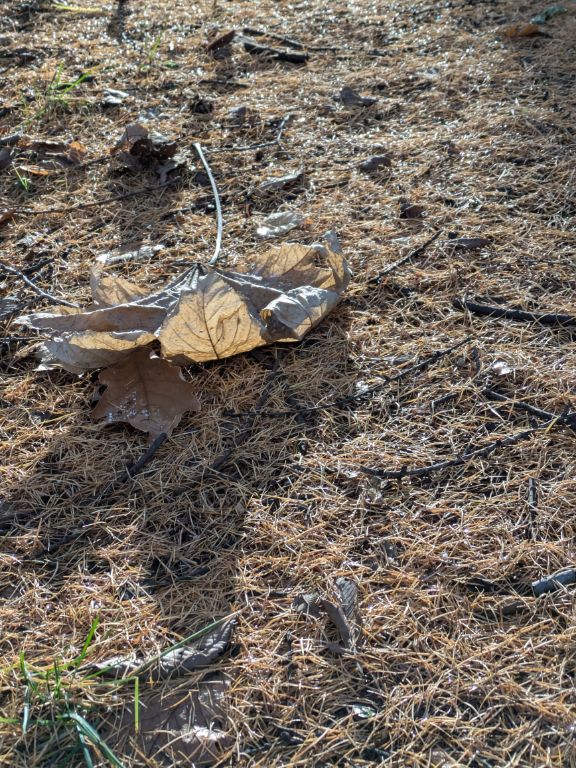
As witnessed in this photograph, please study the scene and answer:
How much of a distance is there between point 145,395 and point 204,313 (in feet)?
0.97

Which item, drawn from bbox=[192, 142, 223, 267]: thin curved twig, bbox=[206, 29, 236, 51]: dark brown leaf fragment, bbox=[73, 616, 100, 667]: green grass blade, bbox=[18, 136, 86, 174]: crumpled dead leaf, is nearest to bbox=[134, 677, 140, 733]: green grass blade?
bbox=[73, 616, 100, 667]: green grass blade

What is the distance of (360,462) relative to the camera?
1850 mm

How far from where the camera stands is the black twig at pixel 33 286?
2.42m

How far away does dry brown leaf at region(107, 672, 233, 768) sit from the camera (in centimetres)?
135

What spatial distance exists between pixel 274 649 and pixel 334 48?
11.3 ft

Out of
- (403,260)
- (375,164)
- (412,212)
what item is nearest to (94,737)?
(403,260)

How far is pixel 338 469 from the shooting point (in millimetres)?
1836

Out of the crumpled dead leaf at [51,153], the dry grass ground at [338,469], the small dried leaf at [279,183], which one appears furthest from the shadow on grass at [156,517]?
the crumpled dead leaf at [51,153]

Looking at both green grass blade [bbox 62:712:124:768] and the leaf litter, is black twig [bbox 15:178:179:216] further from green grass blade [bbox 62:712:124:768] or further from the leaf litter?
green grass blade [bbox 62:712:124:768]

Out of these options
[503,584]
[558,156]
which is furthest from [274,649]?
[558,156]

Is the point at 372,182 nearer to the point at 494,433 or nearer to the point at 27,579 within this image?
the point at 494,433

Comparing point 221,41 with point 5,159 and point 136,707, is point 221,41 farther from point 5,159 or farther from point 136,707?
point 136,707

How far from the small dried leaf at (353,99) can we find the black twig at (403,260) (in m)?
1.16

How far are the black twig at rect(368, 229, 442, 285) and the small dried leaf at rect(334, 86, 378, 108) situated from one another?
116cm
